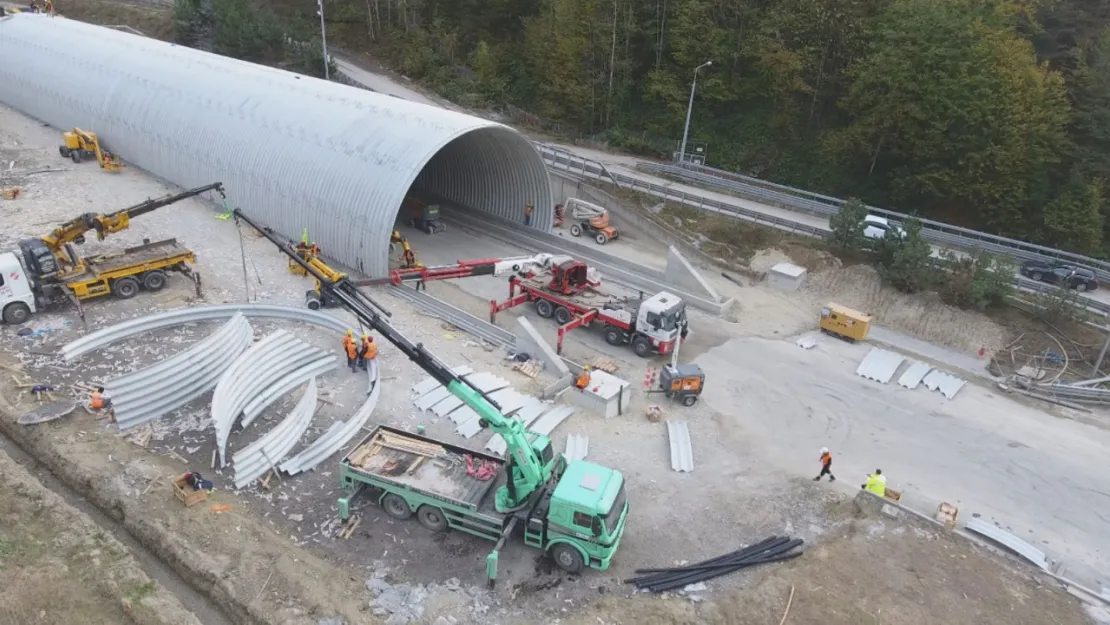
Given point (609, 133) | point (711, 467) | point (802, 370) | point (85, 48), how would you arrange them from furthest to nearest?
point (609, 133) → point (85, 48) → point (802, 370) → point (711, 467)

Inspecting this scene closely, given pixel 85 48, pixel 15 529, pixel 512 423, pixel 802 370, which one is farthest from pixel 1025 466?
pixel 85 48

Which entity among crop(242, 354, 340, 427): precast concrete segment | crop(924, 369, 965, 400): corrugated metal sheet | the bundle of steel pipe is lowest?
the bundle of steel pipe

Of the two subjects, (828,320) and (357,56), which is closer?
(828,320)

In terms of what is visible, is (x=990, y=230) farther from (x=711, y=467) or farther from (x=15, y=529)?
(x=15, y=529)

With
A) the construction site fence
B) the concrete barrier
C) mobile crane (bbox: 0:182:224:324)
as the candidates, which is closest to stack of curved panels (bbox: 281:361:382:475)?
mobile crane (bbox: 0:182:224:324)

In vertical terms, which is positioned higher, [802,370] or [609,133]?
[609,133]

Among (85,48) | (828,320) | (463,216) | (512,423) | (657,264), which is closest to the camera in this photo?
(512,423)

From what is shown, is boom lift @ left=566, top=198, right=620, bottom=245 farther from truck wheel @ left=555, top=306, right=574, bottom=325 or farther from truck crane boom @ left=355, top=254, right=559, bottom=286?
truck crane boom @ left=355, top=254, right=559, bottom=286
